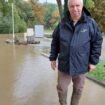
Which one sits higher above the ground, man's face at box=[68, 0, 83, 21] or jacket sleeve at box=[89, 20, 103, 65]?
man's face at box=[68, 0, 83, 21]

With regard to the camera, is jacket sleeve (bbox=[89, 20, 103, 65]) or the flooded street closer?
jacket sleeve (bbox=[89, 20, 103, 65])

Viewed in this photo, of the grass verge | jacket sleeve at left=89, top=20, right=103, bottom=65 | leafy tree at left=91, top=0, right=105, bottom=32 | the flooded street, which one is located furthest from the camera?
leafy tree at left=91, top=0, right=105, bottom=32

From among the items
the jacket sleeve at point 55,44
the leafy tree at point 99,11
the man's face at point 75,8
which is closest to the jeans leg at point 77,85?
the jacket sleeve at point 55,44

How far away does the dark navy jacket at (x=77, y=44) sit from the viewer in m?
5.75

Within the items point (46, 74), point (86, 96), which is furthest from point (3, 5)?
point (86, 96)

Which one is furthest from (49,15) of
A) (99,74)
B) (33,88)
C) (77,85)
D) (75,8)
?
(75,8)

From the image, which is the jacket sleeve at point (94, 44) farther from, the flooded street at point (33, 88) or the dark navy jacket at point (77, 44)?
the flooded street at point (33, 88)

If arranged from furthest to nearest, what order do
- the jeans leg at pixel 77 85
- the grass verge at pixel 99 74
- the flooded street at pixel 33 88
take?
1. the grass verge at pixel 99 74
2. the flooded street at pixel 33 88
3. the jeans leg at pixel 77 85

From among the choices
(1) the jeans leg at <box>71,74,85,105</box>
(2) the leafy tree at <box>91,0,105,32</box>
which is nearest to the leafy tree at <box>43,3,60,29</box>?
(2) the leafy tree at <box>91,0,105,32</box>

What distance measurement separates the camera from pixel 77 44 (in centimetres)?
573

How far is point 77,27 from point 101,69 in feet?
17.2

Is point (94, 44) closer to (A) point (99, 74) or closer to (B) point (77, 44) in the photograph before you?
(B) point (77, 44)

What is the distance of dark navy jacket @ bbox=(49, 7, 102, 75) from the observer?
575 centimetres

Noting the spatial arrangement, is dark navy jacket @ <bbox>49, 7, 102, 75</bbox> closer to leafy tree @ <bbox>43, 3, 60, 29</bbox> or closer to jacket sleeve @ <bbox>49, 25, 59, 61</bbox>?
jacket sleeve @ <bbox>49, 25, 59, 61</bbox>
